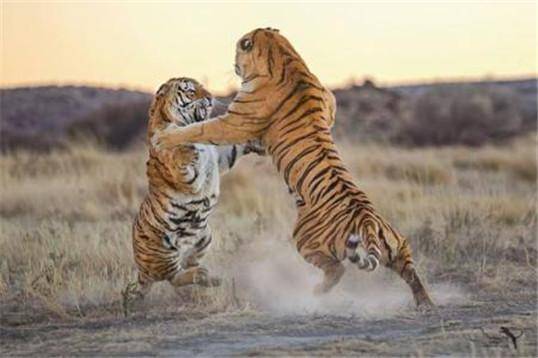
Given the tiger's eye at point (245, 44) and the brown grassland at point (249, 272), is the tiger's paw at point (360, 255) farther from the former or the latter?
the tiger's eye at point (245, 44)

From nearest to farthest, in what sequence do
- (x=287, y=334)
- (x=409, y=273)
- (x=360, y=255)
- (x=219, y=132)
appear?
(x=287, y=334) < (x=360, y=255) < (x=219, y=132) < (x=409, y=273)

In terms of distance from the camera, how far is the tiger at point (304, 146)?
9.54 metres

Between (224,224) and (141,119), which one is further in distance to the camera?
(141,119)

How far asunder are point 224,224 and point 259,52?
5039 millimetres

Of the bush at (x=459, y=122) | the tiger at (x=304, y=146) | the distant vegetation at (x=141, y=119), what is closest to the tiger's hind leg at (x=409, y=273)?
the tiger at (x=304, y=146)

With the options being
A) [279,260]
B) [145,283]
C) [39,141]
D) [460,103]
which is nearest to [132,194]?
[279,260]

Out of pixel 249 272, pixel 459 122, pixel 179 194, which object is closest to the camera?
pixel 179 194

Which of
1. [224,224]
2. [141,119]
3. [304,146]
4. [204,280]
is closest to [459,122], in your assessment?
[141,119]

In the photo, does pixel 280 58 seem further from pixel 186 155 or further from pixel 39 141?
pixel 39 141

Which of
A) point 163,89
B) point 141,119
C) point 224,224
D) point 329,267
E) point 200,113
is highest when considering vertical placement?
point 141,119

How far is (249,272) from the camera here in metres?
11.8

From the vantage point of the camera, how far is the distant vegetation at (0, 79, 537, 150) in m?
38.5

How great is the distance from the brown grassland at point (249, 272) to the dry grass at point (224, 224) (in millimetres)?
24

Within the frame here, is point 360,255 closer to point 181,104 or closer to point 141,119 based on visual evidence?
point 181,104
